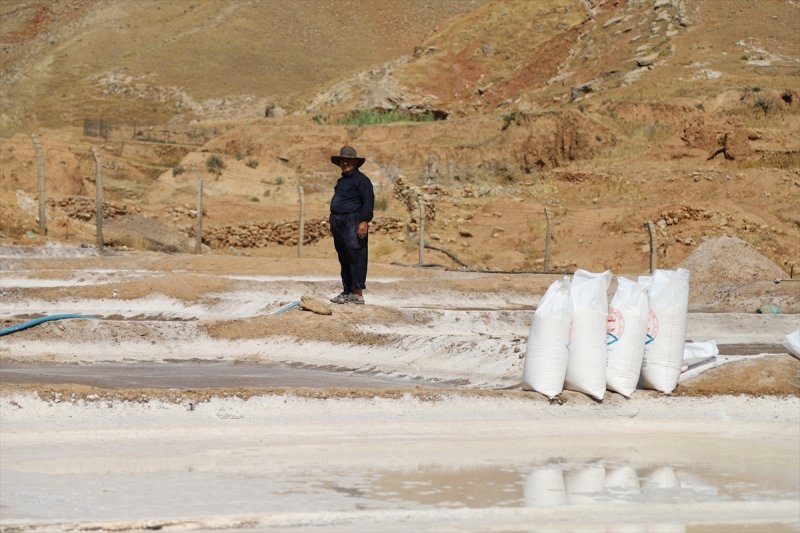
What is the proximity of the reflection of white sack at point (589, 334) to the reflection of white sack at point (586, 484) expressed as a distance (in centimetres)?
139

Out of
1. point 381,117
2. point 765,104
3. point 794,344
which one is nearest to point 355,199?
point 794,344

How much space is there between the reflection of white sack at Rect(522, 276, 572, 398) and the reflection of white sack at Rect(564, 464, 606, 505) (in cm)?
138

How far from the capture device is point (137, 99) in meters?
70.8

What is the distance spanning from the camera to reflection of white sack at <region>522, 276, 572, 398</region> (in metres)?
9.93

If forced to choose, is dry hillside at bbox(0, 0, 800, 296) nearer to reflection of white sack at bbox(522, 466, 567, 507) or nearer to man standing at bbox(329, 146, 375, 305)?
man standing at bbox(329, 146, 375, 305)

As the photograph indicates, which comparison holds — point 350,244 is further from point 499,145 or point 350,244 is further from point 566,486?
point 499,145

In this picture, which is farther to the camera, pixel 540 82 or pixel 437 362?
pixel 540 82

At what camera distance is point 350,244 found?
1444 centimetres

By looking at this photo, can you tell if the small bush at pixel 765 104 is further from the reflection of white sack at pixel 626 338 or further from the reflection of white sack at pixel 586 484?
the reflection of white sack at pixel 586 484

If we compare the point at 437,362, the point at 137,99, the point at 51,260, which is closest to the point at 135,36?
the point at 137,99

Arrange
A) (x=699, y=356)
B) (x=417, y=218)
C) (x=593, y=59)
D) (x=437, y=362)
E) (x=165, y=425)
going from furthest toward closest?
(x=593, y=59)
(x=417, y=218)
(x=437, y=362)
(x=699, y=356)
(x=165, y=425)

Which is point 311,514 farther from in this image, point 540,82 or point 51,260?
point 540,82

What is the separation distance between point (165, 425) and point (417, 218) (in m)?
22.6

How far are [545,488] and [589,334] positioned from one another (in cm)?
215
